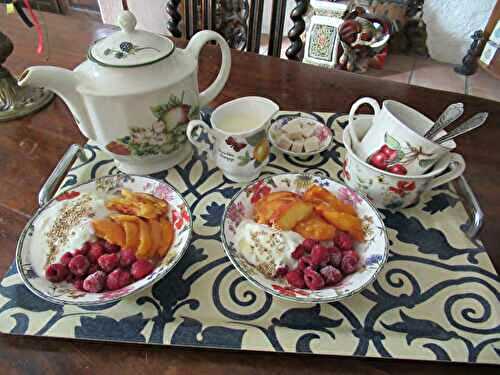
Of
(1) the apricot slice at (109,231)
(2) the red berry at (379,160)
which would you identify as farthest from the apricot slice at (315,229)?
(1) the apricot slice at (109,231)

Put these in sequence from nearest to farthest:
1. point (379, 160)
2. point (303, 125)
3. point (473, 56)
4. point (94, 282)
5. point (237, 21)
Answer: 1. point (94, 282)
2. point (379, 160)
3. point (303, 125)
4. point (237, 21)
5. point (473, 56)

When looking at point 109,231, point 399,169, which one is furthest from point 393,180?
point 109,231

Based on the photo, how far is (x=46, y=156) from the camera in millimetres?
631

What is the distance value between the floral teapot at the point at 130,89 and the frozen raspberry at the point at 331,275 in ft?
0.97

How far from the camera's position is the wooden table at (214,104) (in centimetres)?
39

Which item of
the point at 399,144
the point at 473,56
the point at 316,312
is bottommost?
the point at 473,56

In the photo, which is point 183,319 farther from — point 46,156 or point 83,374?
point 46,156

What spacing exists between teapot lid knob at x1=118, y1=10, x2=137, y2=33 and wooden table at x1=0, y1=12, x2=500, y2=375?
0.81 ft

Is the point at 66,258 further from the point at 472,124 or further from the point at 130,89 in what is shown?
the point at 472,124

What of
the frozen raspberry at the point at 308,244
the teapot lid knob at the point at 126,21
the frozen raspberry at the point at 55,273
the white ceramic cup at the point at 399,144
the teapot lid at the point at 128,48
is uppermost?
the teapot lid knob at the point at 126,21

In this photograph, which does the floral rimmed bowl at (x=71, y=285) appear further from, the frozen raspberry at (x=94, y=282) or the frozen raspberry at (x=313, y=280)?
the frozen raspberry at (x=313, y=280)

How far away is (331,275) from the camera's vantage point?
0.44 m

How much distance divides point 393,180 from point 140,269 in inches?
13.5

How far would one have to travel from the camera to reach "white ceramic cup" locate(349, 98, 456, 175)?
1.59 feet
